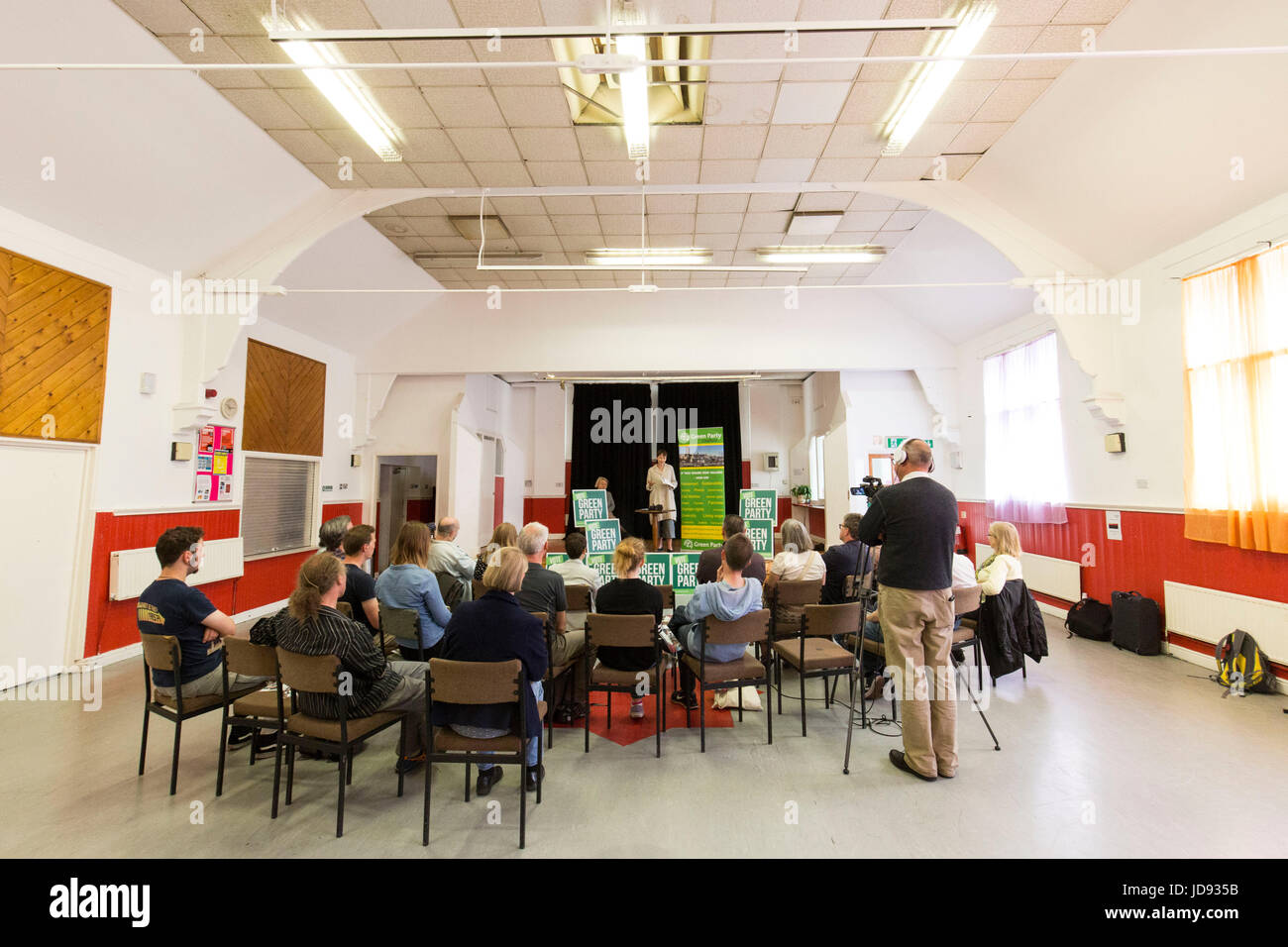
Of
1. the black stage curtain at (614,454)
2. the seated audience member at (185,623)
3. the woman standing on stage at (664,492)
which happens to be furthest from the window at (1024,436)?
the seated audience member at (185,623)

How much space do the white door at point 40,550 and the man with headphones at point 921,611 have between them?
592 centimetres

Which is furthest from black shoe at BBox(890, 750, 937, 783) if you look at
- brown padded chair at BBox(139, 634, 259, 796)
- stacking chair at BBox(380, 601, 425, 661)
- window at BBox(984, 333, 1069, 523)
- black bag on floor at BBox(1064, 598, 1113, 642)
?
window at BBox(984, 333, 1069, 523)

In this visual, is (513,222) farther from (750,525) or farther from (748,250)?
(750,525)

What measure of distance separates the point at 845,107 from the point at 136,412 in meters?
6.59

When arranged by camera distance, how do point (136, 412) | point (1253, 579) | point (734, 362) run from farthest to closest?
point (734, 362) < point (136, 412) < point (1253, 579)

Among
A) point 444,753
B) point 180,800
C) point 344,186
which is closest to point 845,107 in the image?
point 344,186

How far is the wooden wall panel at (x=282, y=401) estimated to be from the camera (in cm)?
634

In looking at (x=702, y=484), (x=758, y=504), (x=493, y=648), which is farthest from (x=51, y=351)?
(x=702, y=484)

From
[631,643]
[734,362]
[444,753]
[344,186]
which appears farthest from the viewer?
[734,362]

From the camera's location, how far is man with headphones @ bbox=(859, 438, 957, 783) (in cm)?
281

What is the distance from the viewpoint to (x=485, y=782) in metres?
2.72

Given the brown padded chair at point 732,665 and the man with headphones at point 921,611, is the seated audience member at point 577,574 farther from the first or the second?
the man with headphones at point 921,611

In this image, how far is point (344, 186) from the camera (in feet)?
18.1

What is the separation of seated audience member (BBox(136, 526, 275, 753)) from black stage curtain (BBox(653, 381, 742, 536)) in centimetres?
888
